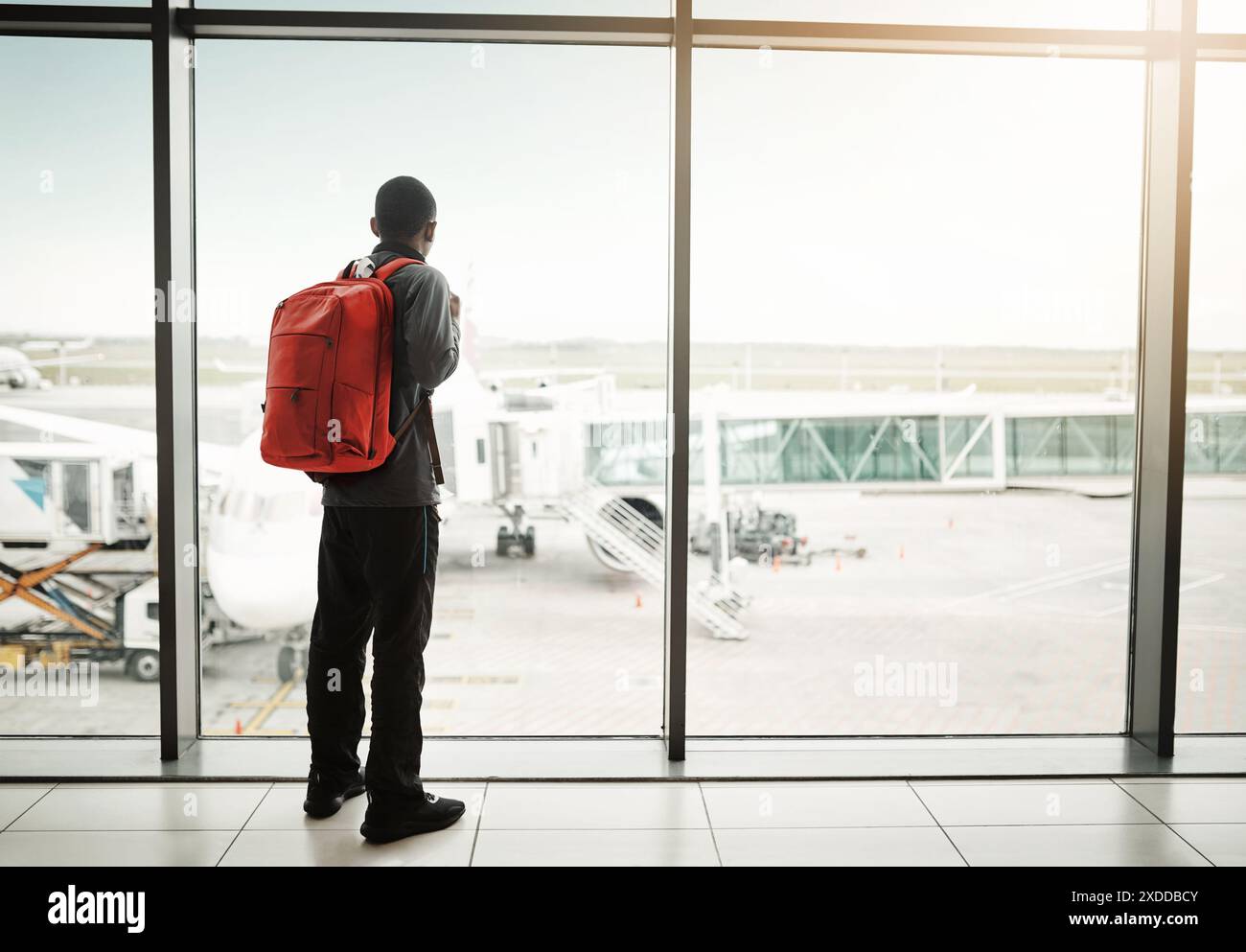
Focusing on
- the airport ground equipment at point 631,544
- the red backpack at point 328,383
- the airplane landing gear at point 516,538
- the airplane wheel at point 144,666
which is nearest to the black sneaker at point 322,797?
the red backpack at point 328,383

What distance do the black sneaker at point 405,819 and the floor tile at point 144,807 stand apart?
354mm

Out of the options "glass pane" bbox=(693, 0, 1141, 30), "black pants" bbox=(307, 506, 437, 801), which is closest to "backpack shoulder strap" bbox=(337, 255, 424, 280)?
"black pants" bbox=(307, 506, 437, 801)

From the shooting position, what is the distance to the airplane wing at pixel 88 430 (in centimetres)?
265

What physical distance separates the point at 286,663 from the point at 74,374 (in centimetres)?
128

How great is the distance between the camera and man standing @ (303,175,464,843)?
1.84 metres

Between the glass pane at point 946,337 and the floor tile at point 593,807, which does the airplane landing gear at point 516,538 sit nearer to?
the glass pane at point 946,337

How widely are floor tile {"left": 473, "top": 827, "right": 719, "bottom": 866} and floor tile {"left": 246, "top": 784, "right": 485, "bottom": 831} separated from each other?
0.14m

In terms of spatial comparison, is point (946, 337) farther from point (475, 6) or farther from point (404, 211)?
point (404, 211)

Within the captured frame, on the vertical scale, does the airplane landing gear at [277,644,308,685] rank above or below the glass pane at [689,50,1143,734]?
below

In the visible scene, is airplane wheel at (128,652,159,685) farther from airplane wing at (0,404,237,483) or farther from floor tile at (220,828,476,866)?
floor tile at (220,828,476,866)

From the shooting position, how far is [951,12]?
2.46 meters

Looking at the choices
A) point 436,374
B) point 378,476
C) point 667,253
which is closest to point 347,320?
point 436,374

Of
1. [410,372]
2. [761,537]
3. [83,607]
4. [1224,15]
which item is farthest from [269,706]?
[1224,15]
